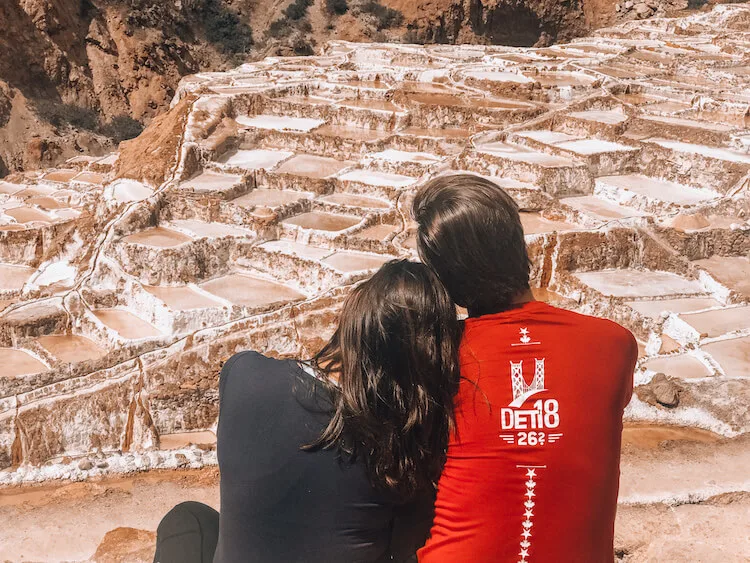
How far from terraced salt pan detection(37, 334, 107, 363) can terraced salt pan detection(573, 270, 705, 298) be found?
7.26 metres

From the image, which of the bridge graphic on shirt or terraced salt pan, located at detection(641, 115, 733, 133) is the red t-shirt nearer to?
the bridge graphic on shirt

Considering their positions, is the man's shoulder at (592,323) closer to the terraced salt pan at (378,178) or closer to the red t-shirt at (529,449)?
the red t-shirt at (529,449)

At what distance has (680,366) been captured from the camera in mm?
7648

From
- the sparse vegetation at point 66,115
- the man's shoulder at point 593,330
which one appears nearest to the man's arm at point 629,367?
the man's shoulder at point 593,330

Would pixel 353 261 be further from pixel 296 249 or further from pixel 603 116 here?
pixel 603 116

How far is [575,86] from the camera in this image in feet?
61.0

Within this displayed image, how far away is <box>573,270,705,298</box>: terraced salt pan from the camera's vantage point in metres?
10.4

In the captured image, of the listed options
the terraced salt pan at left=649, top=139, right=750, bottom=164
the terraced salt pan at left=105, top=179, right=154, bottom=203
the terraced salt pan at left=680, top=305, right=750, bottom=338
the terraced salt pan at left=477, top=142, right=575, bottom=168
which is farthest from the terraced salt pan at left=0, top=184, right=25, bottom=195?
the terraced salt pan at left=680, top=305, right=750, bottom=338

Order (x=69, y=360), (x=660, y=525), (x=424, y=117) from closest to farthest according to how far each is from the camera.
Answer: (x=660, y=525)
(x=69, y=360)
(x=424, y=117)

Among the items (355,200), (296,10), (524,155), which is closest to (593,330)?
(355,200)

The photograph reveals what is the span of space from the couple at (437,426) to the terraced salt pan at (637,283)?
830cm

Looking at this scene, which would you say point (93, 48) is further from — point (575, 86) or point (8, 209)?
point (575, 86)

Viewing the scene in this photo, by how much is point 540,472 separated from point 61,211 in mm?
16744

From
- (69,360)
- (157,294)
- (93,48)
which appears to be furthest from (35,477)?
(93,48)
